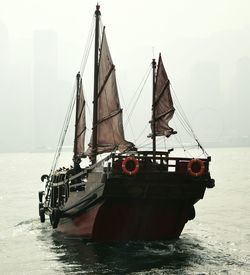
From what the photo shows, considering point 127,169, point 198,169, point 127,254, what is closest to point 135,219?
point 127,254

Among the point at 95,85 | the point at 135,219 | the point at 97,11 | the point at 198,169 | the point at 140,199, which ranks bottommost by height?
the point at 135,219

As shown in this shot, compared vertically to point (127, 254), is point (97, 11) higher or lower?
higher

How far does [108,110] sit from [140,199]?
5813 millimetres

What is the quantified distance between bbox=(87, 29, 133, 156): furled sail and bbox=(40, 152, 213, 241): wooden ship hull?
116 inches

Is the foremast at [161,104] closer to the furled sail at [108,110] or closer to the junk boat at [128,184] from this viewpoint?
the junk boat at [128,184]

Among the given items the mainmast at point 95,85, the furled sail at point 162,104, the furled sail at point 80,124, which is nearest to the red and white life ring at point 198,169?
the furled sail at point 162,104

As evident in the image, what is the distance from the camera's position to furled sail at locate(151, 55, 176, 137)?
22.5 meters

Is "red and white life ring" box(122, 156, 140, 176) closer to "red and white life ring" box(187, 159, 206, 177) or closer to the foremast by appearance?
"red and white life ring" box(187, 159, 206, 177)

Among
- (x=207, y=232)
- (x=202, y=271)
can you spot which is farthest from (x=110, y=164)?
(x=207, y=232)

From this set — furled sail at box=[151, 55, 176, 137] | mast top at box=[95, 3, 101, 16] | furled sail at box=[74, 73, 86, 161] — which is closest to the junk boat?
furled sail at box=[151, 55, 176, 137]

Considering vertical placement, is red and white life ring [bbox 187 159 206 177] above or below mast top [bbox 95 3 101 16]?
below

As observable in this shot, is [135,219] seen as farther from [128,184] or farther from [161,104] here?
[161,104]

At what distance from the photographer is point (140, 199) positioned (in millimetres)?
18344

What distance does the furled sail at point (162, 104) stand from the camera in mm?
22547
